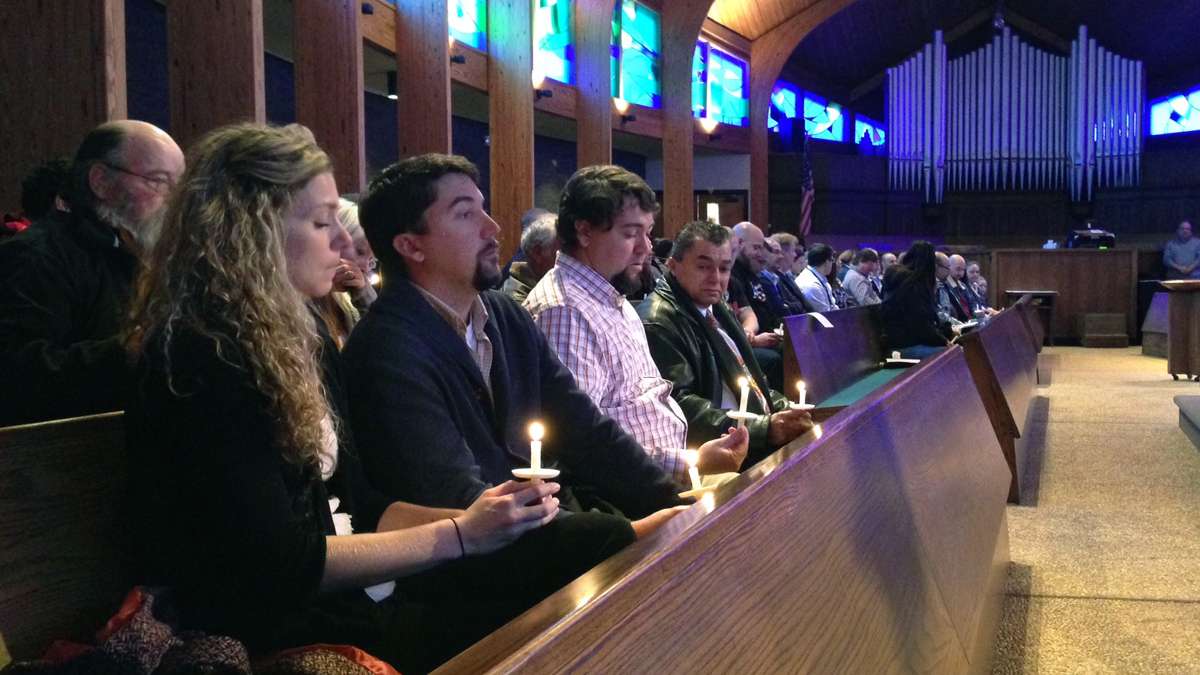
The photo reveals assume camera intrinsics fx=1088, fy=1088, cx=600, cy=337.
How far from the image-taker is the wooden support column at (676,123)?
13945mm

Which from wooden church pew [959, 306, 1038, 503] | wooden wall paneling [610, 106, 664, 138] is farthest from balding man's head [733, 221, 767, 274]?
wooden wall paneling [610, 106, 664, 138]

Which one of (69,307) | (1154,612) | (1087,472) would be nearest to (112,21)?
(69,307)

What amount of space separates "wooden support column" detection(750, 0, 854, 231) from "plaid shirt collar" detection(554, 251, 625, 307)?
1367 centimetres

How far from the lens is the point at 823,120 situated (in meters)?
18.2

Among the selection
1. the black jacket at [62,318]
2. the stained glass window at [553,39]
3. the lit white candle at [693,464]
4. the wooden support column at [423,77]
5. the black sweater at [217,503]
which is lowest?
the lit white candle at [693,464]

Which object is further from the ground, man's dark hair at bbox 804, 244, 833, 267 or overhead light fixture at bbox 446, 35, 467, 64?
overhead light fixture at bbox 446, 35, 467, 64

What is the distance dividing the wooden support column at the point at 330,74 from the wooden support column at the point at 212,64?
1528 mm

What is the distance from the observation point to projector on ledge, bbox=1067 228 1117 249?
1466 centimetres

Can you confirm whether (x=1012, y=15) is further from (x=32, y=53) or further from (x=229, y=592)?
(x=229, y=592)

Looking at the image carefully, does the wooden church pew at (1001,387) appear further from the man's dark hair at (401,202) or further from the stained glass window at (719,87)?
the stained glass window at (719,87)

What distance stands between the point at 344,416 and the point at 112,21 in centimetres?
240

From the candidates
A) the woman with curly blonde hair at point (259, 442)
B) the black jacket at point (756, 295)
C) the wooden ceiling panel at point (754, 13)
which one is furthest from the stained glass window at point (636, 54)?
the woman with curly blonde hair at point (259, 442)

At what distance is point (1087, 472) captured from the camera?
5.52m

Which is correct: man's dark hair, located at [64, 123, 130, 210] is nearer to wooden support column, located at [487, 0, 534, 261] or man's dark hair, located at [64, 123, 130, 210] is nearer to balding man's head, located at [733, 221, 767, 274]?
balding man's head, located at [733, 221, 767, 274]
